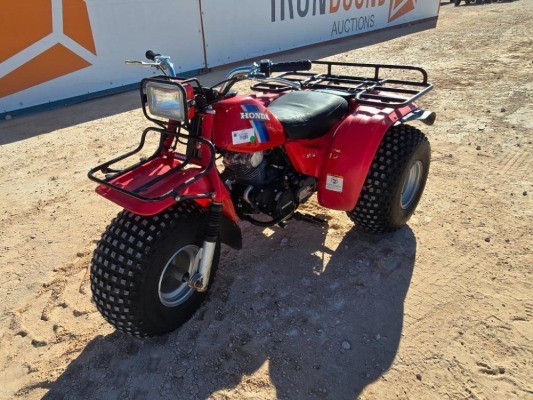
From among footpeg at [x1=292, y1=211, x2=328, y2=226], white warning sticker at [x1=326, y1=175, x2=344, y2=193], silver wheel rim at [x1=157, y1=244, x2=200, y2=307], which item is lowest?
footpeg at [x1=292, y1=211, x2=328, y2=226]

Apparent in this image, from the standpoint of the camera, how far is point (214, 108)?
2334 millimetres

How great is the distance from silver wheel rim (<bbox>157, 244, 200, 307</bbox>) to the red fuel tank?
591 millimetres

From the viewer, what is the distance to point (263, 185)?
2.73 metres

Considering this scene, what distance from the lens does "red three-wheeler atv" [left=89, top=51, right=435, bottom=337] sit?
212 cm

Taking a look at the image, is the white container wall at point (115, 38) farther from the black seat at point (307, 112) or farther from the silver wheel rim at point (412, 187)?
the silver wheel rim at point (412, 187)

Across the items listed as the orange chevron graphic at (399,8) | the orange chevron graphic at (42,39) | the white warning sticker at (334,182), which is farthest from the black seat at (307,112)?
the orange chevron graphic at (399,8)

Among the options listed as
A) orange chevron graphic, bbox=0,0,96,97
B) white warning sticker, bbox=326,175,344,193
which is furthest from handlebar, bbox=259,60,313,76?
orange chevron graphic, bbox=0,0,96,97

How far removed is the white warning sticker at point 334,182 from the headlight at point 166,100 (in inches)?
45.2

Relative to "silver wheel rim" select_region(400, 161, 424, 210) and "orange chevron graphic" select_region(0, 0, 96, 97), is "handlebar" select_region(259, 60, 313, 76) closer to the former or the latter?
"silver wheel rim" select_region(400, 161, 424, 210)

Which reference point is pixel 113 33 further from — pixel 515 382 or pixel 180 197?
pixel 515 382

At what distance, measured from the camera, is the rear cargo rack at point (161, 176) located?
80.7 inches

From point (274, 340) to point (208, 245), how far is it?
2.21ft

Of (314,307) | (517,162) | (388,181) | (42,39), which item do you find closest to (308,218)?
(388,181)

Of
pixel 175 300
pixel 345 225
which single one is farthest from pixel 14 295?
pixel 345 225
